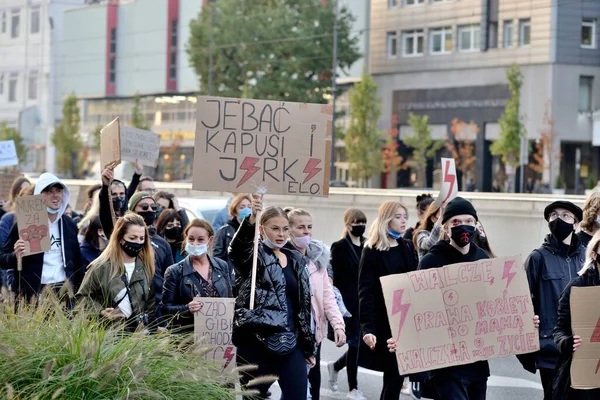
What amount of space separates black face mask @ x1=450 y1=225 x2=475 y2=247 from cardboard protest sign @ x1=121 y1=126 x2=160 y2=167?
615 cm

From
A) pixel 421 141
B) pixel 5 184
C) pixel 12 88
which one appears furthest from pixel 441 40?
pixel 5 184

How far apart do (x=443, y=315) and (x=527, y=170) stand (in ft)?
157

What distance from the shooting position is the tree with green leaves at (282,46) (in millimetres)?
59000

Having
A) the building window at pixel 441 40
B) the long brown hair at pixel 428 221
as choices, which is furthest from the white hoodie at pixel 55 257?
the building window at pixel 441 40

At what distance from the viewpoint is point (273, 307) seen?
7559mm

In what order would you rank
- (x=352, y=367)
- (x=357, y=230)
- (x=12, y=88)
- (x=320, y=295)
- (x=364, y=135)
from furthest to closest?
(x=12, y=88)
(x=364, y=135)
(x=352, y=367)
(x=357, y=230)
(x=320, y=295)

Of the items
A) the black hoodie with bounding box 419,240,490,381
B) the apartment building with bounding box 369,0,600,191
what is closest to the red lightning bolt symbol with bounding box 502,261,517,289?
the black hoodie with bounding box 419,240,490,381

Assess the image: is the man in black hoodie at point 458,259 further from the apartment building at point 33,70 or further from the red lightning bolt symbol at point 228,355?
the apartment building at point 33,70

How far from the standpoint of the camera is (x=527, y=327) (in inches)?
297

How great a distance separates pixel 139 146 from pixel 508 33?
4499 cm

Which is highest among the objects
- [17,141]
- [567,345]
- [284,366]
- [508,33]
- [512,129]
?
[508,33]

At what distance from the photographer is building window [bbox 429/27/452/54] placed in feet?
196

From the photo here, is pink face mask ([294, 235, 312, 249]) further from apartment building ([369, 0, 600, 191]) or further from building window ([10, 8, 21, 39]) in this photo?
building window ([10, 8, 21, 39])

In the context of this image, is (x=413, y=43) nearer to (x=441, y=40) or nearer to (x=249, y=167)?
(x=441, y=40)
